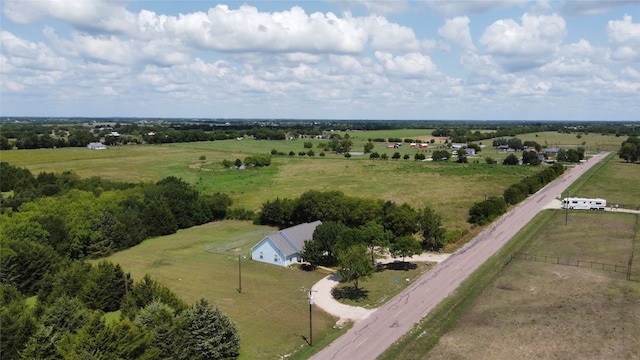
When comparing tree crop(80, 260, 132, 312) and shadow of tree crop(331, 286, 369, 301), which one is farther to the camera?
shadow of tree crop(331, 286, 369, 301)

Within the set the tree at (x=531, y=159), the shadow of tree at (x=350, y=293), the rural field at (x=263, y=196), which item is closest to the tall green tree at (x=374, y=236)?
the rural field at (x=263, y=196)

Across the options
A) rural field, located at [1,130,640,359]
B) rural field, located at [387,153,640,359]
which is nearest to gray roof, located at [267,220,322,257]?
rural field, located at [1,130,640,359]

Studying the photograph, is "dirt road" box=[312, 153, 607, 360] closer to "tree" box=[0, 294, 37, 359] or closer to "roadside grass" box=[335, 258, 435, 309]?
"roadside grass" box=[335, 258, 435, 309]

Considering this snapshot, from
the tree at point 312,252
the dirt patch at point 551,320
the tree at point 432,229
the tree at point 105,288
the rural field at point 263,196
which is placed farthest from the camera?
the tree at point 432,229

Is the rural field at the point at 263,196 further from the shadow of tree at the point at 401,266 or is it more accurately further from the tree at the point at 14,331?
the tree at the point at 14,331

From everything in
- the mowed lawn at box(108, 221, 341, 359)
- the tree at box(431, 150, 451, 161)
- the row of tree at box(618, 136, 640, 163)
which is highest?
the row of tree at box(618, 136, 640, 163)

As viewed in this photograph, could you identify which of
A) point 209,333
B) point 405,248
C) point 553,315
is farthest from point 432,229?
point 209,333

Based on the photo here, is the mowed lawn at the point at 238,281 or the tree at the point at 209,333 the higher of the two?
the tree at the point at 209,333

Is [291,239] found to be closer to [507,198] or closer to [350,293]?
[350,293]
